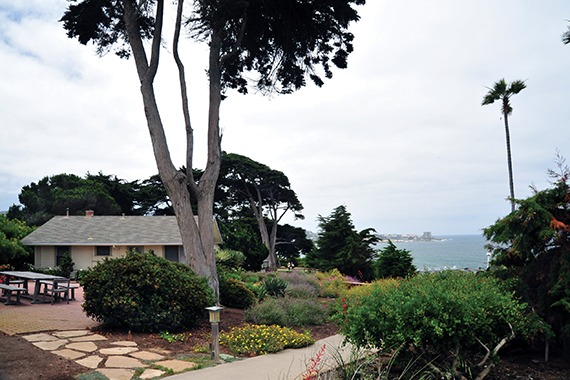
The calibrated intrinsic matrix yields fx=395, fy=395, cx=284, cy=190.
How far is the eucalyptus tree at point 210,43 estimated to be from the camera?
385 inches

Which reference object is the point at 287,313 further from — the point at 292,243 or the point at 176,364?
the point at 292,243

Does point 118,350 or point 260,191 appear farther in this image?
point 260,191

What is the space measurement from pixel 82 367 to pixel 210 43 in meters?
8.95

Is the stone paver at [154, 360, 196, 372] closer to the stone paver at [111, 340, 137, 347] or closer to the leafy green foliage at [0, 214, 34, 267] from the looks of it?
the stone paver at [111, 340, 137, 347]

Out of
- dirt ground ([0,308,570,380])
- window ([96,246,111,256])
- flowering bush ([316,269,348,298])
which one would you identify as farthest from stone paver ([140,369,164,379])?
window ([96,246,111,256])

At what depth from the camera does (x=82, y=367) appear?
16.1 feet

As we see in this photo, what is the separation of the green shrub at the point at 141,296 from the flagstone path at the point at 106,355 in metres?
0.54

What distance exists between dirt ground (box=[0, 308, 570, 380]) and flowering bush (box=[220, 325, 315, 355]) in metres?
0.22

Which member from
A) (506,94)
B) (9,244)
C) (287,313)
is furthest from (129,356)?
(506,94)

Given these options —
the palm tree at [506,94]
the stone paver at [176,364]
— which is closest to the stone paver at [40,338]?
the stone paver at [176,364]

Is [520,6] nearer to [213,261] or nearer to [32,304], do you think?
[213,261]

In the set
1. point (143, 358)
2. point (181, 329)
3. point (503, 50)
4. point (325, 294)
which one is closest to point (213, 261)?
point (181, 329)

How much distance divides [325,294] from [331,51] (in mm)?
7933

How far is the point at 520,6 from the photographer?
34.6 feet
